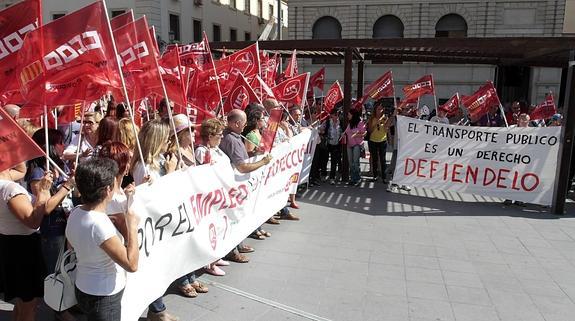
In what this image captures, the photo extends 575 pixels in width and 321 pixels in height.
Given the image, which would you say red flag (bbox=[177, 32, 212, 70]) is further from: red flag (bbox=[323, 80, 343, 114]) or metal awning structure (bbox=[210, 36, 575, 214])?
red flag (bbox=[323, 80, 343, 114])

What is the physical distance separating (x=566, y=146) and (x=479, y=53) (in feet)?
15.1

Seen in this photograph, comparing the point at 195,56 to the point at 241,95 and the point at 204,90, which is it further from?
the point at 241,95

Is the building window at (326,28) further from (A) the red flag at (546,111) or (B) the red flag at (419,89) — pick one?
(A) the red flag at (546,111)

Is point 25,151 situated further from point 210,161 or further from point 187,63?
point 187,63

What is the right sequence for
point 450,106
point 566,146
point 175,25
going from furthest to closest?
point 175,25 → point 450,106 → point 566,146

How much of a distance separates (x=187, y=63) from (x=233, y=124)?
11.2 ft

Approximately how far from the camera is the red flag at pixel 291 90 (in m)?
8.27

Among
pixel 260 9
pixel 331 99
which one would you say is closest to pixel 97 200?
pixel 331 99

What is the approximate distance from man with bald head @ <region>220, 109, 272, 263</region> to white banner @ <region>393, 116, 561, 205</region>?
410 cm

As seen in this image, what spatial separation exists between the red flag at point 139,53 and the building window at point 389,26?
91.8 ft

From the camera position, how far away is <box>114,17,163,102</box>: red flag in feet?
13.5

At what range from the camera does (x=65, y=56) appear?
344 centimetres

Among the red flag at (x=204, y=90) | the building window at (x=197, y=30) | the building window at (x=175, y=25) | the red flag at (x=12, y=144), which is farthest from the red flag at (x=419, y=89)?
the building window at (x=197, y=30)

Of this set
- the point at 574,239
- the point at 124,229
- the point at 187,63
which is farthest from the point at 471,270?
the point at 187,63
